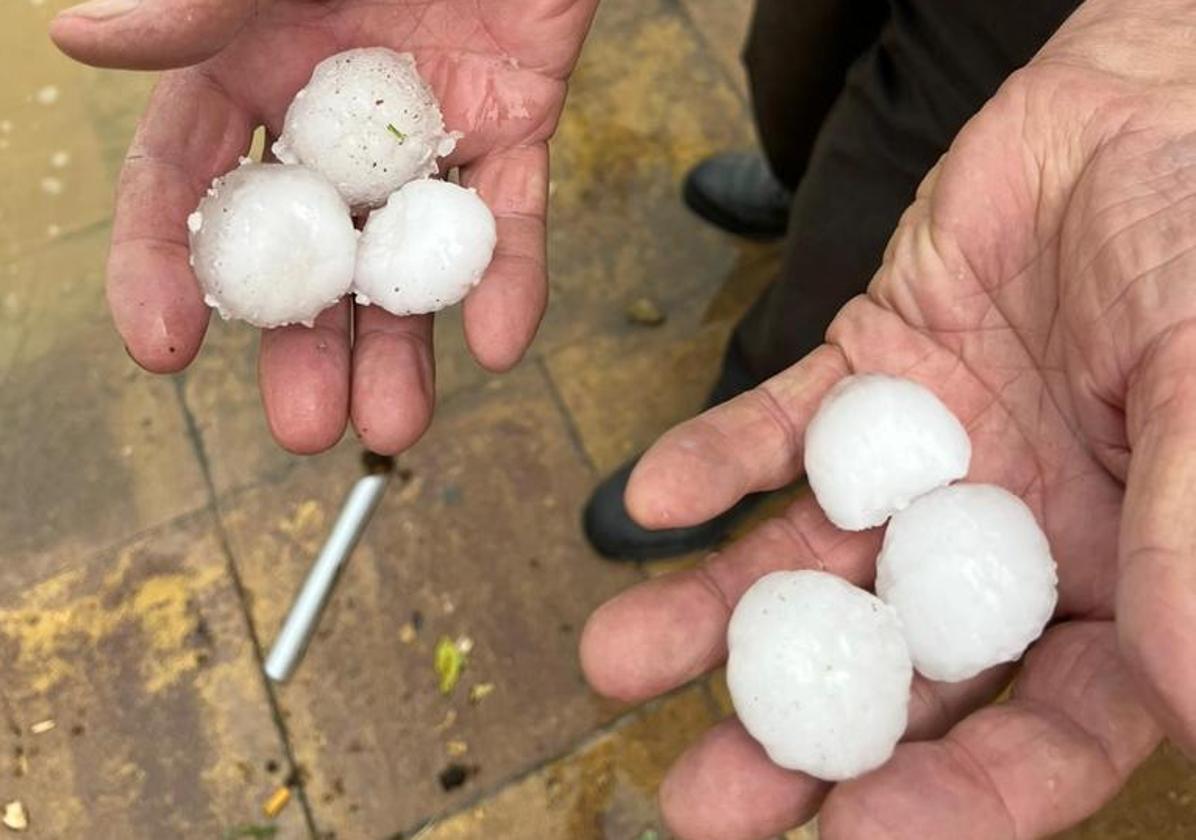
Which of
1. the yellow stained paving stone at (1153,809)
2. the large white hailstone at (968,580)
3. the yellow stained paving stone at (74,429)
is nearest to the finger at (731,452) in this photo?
the large white hailstone at (968,580)

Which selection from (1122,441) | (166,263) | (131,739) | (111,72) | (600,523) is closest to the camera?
(1122,441)

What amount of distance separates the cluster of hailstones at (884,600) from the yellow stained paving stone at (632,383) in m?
0.72

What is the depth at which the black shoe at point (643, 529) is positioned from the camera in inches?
61.4

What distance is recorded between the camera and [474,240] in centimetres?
108

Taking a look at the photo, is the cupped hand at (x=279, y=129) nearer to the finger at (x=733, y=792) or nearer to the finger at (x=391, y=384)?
the finger at (x=391, y=384)

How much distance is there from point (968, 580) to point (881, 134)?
1.79 feet

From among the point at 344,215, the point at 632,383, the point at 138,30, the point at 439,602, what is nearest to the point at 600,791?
the point at 439,602

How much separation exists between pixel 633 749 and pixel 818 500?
622mm

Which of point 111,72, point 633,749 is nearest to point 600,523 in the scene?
point 633,749

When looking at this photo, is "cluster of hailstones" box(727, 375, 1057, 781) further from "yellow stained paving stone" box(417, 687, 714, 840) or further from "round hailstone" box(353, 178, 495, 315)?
"yellow stained paving stone" box(417, 687, 714, 840)

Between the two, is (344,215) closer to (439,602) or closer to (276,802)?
(439,602)

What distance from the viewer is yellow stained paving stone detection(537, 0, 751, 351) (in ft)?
5.88

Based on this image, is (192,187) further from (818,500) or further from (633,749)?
(633,749)

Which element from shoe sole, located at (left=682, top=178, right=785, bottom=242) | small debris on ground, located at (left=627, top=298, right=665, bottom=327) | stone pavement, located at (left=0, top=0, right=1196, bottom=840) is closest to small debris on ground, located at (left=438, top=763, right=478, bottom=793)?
stone pavement, located at (left=0, top=0, right=1196, bottom=840)
